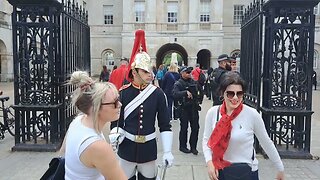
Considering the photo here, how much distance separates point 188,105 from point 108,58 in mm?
34655

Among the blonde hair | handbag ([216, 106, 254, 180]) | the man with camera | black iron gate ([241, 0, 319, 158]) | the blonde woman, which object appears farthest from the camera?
the man with camera

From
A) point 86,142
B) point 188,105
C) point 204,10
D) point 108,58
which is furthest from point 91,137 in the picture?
point 108,58

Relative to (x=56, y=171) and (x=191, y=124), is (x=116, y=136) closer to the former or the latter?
(x=56, y=171)

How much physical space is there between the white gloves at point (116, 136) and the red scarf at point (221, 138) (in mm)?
866

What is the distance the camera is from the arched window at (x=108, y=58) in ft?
134

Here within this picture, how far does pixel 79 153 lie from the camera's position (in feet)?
7.00

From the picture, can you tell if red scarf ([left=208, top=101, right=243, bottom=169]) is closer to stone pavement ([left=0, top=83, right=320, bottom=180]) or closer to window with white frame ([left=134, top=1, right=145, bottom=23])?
stone pavement ([left=0, top=83, right=320, bottom=180])

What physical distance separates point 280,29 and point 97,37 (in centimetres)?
3517

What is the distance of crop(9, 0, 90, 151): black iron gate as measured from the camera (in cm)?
722

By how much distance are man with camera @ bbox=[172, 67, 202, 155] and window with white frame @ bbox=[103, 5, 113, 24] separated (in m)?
35.3

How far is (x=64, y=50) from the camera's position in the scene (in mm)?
7785

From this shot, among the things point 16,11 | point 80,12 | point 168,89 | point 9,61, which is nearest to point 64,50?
point 16,11

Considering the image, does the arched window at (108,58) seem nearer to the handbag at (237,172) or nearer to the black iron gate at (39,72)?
the black iron gate at (39,72)

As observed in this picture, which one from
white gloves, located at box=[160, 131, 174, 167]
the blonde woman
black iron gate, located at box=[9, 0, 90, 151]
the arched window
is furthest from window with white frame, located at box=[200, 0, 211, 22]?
the blonde woman
